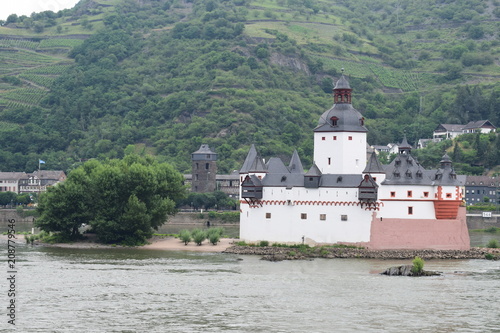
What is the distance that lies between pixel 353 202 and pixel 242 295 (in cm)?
2499

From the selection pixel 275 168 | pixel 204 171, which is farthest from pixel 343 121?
pixel 204 171

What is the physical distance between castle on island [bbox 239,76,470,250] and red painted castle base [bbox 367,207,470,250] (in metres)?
0.08

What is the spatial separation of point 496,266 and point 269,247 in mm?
18799

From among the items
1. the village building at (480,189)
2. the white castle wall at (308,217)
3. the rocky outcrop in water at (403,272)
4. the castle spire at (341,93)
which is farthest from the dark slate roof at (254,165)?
the village building at (480,189)

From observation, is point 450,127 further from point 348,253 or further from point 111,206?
point 348,253

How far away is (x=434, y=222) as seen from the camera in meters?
85.5

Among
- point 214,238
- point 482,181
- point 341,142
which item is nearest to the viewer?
point 341,142

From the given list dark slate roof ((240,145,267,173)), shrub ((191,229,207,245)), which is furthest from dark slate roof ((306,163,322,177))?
shrub ((191,229,207,245))

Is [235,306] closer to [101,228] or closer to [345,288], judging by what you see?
[345,288]

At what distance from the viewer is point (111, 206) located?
303ft

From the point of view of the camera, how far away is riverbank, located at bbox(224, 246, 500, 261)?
82.2m

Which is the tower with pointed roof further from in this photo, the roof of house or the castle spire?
the roof of house

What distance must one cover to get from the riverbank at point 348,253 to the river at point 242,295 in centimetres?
193

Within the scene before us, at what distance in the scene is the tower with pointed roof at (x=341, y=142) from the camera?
291ft
